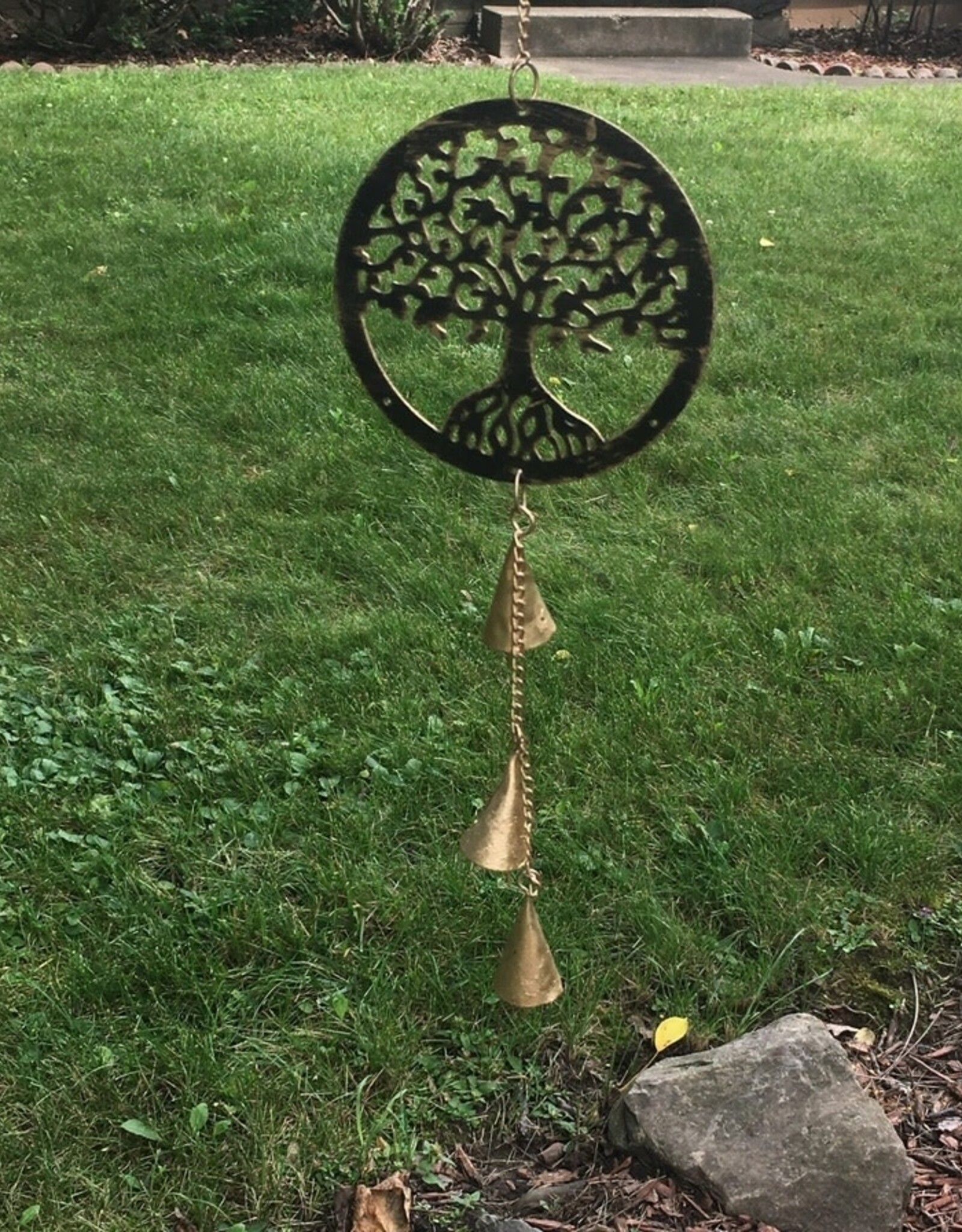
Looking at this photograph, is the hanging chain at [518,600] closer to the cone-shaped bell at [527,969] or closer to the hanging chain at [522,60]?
the hanging chain at [522,60]

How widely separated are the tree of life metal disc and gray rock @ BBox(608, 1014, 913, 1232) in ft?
4.22

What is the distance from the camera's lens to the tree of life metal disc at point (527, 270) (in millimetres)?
1521

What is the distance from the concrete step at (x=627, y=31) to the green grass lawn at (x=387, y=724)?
6286mm

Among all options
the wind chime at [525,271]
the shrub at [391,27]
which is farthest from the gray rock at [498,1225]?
the shrub at [391,27]

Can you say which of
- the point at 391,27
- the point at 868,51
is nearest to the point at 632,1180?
the point at 391,27

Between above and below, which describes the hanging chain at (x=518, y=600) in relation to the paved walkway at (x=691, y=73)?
below

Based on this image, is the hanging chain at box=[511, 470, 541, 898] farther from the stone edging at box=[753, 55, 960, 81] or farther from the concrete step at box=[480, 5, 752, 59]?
the stone edging at box=[753, 55, 960, 81]

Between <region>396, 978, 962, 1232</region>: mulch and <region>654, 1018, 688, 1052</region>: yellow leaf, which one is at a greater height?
<region>654, 1018, 688, 1052</region>: yellow leaf

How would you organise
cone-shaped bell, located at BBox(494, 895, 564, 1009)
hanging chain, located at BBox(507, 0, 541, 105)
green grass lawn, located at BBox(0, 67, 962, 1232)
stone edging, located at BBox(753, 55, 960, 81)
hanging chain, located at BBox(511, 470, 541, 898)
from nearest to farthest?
hanging chain, located at BBox(507, 0, 541, 105)
hanging chain, located at BBox(511, 470, 541, 898)
cone-shaped bell, located at BBox(494, 895, 564, 1009)
green grass lawn, located at BBox(0, 67, 962, 1232)
stone edging, located at BBox(753, 55, 960, 81)

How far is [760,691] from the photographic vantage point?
10.8 ft

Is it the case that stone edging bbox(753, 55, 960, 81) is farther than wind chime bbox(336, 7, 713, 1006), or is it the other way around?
stone edging bbox(753, 55, 960, 81)

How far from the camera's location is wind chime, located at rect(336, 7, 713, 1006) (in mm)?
1521

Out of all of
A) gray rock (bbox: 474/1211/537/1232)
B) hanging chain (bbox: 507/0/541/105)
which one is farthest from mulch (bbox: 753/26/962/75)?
gray rock (bbox: 474/1211/537/1232)

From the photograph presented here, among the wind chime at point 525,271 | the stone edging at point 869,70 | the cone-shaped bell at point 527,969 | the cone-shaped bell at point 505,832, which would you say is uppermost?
the stone edging at point 869,70
